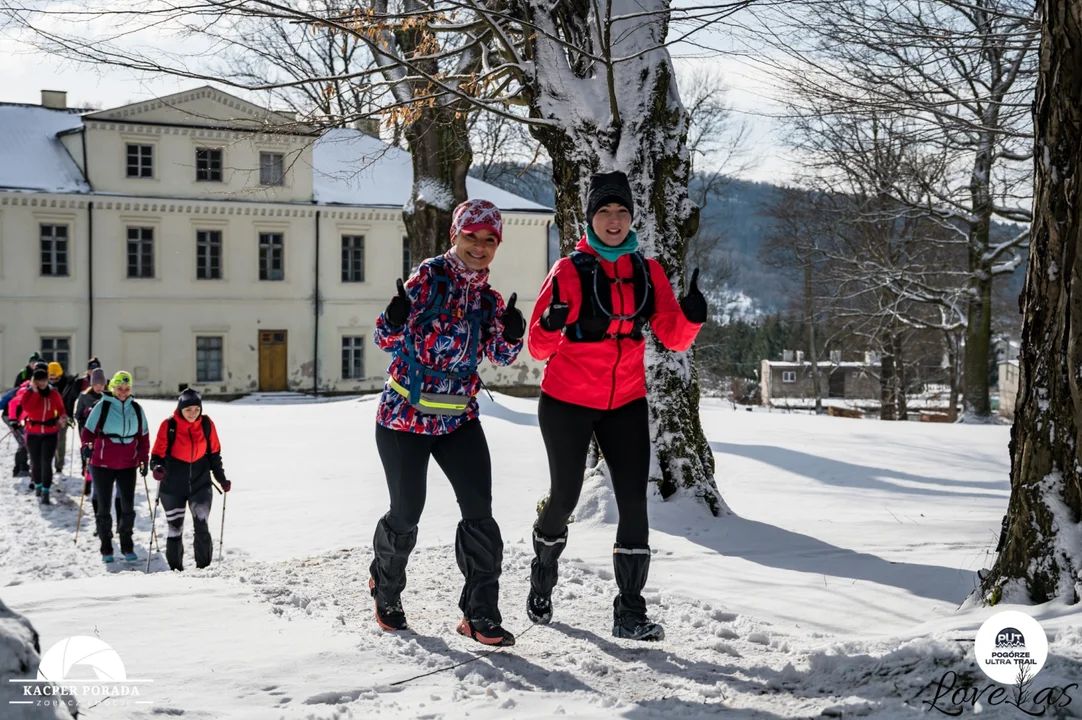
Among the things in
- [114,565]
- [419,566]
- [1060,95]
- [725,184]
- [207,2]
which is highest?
[725,184]

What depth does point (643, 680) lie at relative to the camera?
3912 millimetres

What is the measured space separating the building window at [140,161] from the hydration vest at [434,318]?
3152 cm

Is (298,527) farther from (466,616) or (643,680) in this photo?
(643,680)

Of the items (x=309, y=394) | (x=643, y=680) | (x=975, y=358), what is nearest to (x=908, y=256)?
(x=975, y=358)

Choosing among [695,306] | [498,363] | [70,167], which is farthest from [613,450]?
[70,167]

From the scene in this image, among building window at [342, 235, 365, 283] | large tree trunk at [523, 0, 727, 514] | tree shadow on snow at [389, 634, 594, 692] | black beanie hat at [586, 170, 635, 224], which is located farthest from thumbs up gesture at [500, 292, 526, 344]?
building window at [342, 235, 365, 283]

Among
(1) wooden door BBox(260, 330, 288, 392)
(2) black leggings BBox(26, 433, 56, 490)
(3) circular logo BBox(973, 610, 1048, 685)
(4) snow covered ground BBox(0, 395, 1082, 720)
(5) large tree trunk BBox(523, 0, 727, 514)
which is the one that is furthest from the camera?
(1) wooden door BBox(260, 330, 288, 392)

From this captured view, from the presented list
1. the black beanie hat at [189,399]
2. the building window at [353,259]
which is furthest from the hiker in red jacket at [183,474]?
the building window at [353,259]

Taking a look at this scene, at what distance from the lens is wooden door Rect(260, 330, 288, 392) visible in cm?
3453

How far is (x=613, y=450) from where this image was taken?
180 inches

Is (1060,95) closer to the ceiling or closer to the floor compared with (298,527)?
closer to the ceiling

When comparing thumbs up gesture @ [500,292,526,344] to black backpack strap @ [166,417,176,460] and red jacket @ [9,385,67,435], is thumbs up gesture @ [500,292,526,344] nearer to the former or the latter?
black backpack strap @ [166,417,176,460]

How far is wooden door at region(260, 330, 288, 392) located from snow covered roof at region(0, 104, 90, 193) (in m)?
7.33

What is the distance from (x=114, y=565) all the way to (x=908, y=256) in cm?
2764
